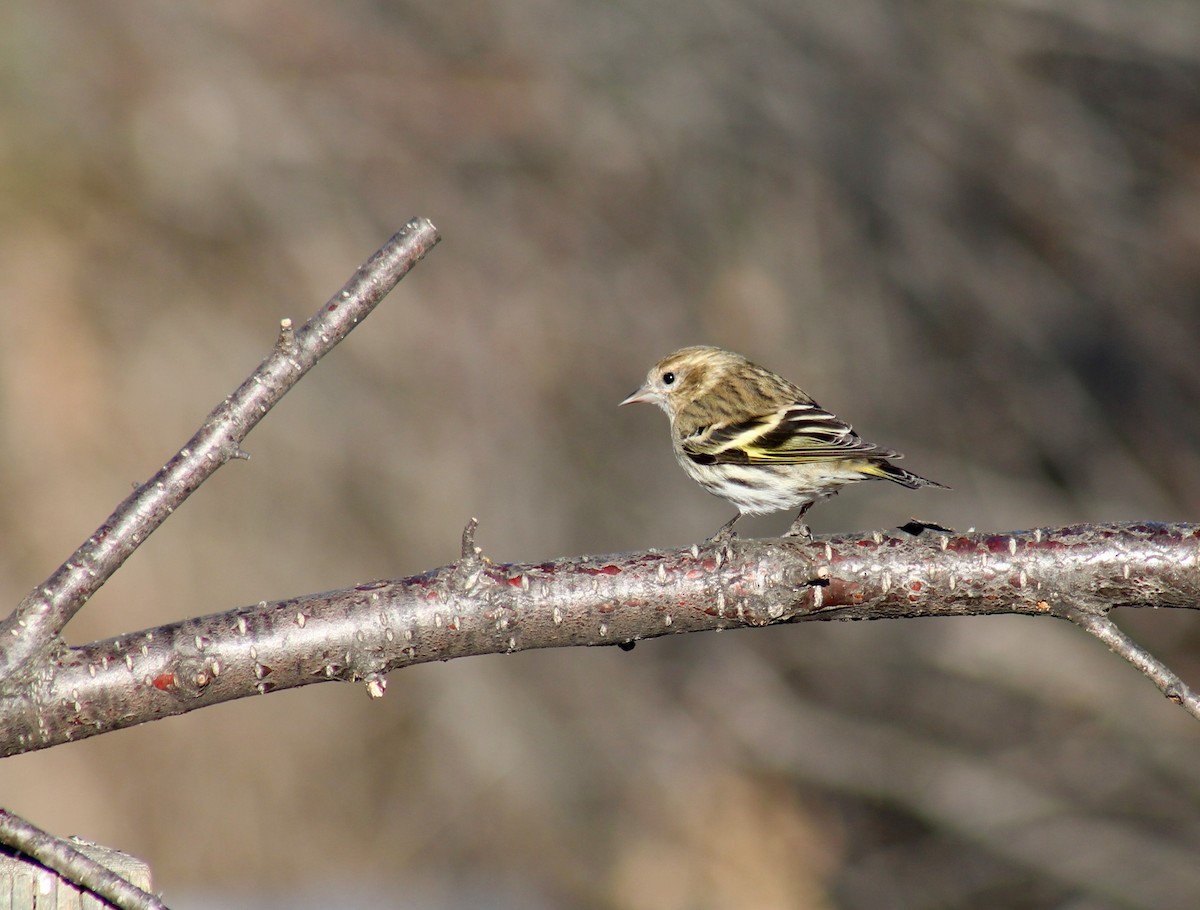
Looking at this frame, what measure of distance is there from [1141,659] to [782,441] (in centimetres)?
231

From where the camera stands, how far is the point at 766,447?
4.96m

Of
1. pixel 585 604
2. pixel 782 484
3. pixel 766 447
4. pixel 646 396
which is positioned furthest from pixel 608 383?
pixel 585 604

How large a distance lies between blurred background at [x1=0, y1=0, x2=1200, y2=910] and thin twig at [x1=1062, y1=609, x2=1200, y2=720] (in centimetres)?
655

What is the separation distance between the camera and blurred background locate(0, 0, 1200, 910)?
32.7 feet

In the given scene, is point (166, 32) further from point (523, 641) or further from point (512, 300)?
point (523, 641)

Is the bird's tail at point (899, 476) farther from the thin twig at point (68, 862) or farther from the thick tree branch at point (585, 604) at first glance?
the thin twig at point (68, 862)

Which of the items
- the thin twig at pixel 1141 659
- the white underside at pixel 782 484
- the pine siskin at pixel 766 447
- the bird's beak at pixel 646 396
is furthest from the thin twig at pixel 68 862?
the bird's beak at pixel 646 396

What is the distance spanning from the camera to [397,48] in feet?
43.8

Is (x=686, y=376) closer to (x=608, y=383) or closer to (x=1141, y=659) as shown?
(x=1141, y=659)

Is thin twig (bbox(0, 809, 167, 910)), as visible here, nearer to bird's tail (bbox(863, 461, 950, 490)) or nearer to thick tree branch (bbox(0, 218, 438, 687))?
thick tree branch (bbox(0, 218, 438, 687))

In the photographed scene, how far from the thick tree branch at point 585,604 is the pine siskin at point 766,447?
1239mm

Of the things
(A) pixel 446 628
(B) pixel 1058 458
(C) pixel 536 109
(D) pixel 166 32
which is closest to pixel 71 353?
(D) pixel 166 32

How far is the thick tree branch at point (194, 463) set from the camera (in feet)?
9.10

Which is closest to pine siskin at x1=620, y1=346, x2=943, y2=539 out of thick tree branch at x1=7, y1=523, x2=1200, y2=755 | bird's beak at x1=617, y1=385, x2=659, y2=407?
bird's beak at x1=617, y1=385, x2=659, y2=407
